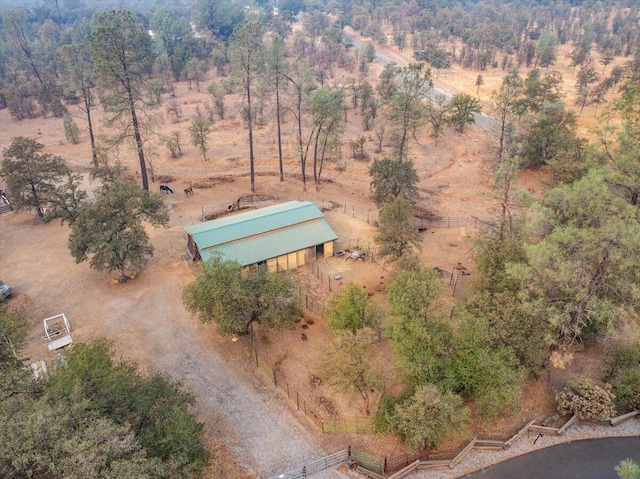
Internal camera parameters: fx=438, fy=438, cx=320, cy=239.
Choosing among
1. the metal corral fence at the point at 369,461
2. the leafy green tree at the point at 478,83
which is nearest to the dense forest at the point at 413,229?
the metal corral fence at the point at 369,461

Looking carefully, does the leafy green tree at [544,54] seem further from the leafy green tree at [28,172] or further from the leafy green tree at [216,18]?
the leafy green tree at [28,172]

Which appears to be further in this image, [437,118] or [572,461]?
[437,118]

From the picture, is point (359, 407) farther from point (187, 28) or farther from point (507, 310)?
point (187, 28)

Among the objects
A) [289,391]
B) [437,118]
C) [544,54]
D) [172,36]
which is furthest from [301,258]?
[172,36]

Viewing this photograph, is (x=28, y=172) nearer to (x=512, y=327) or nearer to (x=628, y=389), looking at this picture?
(x=512, y=327)

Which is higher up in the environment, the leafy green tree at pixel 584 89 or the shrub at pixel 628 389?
the leafy green tree at pixel 584 89

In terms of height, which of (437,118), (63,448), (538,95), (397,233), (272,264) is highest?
(538,95)

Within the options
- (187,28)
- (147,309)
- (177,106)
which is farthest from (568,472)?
(187,28)

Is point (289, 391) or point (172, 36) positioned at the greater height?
point (172, 36)
